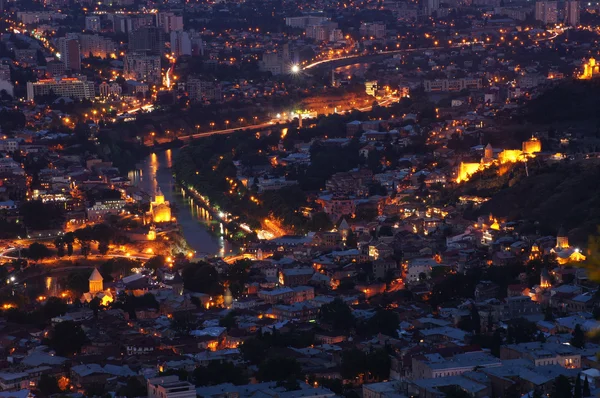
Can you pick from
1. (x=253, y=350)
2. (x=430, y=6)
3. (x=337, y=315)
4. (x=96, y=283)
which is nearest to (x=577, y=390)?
A: (x=253, y=350)

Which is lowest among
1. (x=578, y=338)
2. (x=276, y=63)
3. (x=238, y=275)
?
(x=276, y=63)

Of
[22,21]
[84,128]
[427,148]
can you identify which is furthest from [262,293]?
[22,21]

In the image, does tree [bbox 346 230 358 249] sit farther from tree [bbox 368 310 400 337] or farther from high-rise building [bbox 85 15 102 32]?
high-rise building [bbox 85 15 102 32]

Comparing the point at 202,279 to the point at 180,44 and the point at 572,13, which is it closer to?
the point at 180,44

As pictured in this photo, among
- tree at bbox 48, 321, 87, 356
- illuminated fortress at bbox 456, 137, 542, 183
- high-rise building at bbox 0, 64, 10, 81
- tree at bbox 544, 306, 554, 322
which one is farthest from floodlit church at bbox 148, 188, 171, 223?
high-rise building at bbox 0, 64, 10, 81

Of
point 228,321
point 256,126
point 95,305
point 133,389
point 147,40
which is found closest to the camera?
point 133,389

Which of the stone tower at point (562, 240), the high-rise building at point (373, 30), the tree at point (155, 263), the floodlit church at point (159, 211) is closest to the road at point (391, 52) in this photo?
the high-rise building at point (373, 30)
